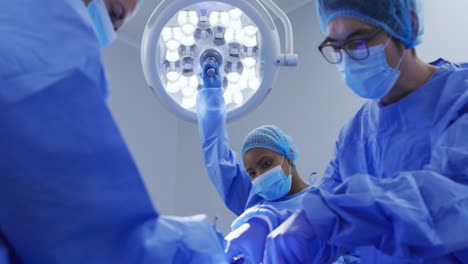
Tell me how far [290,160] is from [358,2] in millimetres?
1046

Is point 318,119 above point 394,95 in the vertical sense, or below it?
below

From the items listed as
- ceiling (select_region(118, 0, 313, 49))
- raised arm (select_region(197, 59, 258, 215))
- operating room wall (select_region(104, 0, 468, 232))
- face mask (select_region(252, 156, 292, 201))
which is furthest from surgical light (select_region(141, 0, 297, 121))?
ceiling (select_region(118, 0, 313, 49))

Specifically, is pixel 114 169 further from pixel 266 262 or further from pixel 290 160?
pixel 290 160

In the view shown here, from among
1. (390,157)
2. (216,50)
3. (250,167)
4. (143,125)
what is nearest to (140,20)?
(143,125)

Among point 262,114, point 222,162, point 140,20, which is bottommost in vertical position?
point 262,114

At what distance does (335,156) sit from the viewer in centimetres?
149

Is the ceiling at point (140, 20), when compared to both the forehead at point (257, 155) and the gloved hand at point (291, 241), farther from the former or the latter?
the gloved hand at point (291, 241)

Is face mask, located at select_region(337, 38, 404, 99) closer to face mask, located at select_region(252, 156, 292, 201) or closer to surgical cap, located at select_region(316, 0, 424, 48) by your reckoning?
surgical cap, located at select_region(316, 0, 424, 48)

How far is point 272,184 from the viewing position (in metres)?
2.05

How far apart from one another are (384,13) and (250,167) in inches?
40.8

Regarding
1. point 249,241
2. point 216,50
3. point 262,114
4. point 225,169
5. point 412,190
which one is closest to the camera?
point 412,190

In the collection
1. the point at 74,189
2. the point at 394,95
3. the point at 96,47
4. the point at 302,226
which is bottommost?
→ the point at 302,226

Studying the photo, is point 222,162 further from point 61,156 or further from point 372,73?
point 61,156

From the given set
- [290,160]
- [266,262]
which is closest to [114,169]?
[266,262]
